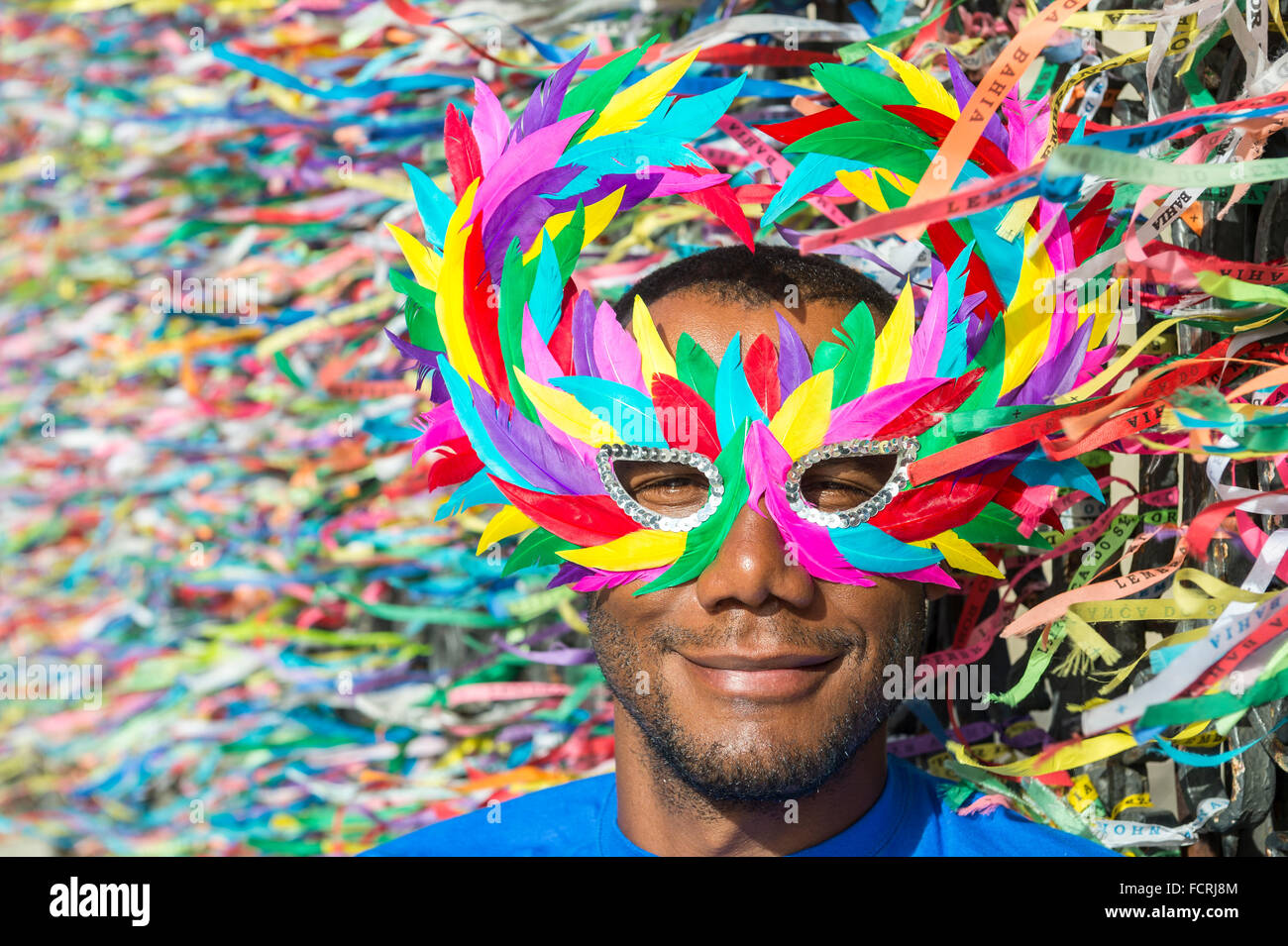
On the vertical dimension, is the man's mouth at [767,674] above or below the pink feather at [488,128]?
below

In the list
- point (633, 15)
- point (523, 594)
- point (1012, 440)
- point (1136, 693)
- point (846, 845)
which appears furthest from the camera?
point (523, 594)

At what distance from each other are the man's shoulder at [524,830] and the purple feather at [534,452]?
46 centimetres

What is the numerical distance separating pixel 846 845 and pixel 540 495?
50 cm

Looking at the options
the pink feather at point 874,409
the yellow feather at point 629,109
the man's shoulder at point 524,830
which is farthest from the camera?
the man's shoulder at point 524,830

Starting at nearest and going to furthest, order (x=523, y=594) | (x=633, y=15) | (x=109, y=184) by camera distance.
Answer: (x=633, y=15), (x=523, y=594), (x=109, y=184)

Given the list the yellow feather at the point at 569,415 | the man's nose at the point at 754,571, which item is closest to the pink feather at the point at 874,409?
the man's nose at the point at 754,571

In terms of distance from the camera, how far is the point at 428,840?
1.52 m

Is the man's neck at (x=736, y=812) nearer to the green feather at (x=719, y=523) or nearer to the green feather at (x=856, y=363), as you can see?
the green feather at (x=719, y=523)

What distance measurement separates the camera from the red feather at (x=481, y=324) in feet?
4.06

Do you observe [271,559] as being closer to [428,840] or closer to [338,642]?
[338,642]

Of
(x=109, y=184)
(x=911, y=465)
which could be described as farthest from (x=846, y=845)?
(x=109, y=184)

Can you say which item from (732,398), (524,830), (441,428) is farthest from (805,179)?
(524,830)

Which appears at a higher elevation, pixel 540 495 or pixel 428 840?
pixel 540 495

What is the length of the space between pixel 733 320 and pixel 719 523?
23 cm
